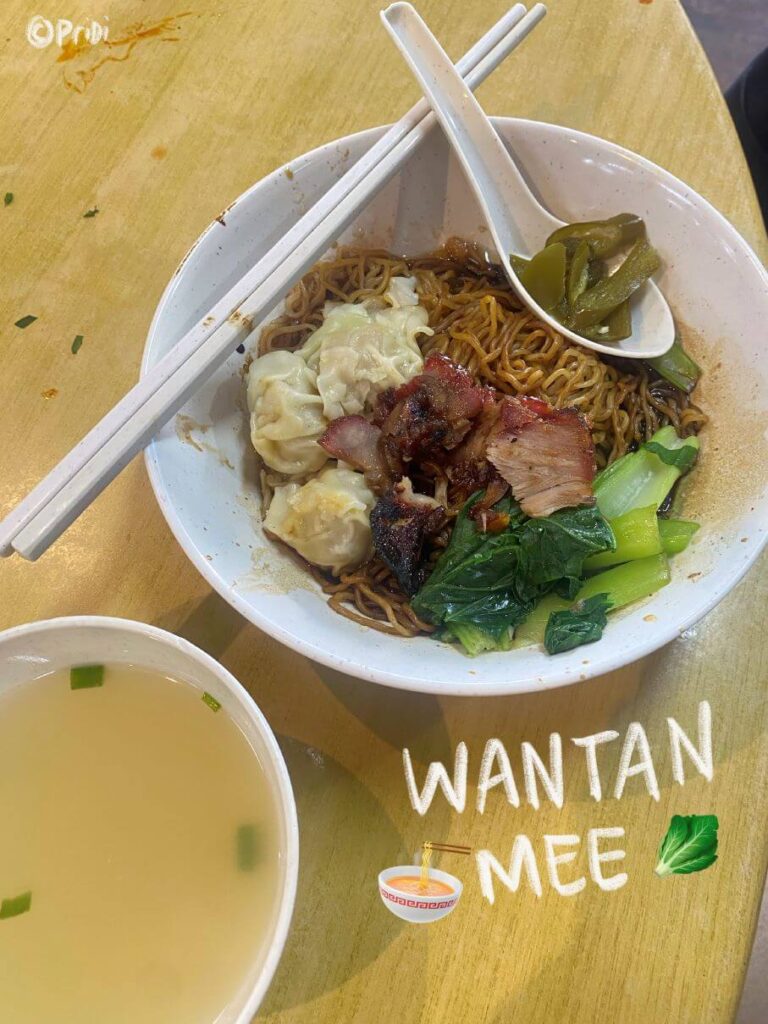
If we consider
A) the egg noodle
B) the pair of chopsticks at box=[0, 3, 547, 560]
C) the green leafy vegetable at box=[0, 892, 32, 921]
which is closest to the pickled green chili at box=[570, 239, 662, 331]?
the pair of chopsticks at box=[0, 3, 547, 560]

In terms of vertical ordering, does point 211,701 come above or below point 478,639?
above

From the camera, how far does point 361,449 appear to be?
1564mm

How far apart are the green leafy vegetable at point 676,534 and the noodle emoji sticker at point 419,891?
774 millimetres

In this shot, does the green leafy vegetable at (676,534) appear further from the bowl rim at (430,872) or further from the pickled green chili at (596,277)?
the bowl rim at (430,872)

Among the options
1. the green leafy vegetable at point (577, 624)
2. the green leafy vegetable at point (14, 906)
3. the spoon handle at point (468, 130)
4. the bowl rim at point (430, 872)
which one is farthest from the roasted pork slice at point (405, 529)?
the green leafy vegetable at point (14, 906)

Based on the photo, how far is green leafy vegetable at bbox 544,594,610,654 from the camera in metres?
1.35

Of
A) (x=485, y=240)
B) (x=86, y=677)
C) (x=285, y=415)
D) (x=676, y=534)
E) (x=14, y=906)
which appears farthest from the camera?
(x=485, y=240)

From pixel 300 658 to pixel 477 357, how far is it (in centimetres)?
79

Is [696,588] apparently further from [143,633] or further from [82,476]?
[82,476]

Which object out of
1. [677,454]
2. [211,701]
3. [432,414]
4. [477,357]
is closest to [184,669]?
[211,701]

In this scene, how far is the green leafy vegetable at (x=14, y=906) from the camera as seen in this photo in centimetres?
126

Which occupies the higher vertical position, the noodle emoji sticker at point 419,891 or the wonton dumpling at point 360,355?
the wonton dumpling at point 360,355

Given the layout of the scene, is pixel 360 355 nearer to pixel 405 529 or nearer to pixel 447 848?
pixel 405 529

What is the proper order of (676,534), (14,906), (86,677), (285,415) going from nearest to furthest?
(14,906) → (86,677) → (676,534) → (285,415)
